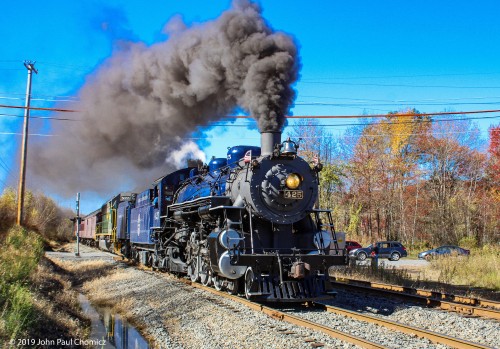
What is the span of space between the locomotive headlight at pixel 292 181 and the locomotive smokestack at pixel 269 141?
0.75 metres

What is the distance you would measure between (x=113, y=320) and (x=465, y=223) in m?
34.6

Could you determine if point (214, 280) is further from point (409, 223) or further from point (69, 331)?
point (409, 223)

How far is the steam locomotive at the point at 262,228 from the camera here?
893cm

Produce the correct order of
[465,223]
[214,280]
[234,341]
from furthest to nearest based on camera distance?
1. [465,223]
2. [214,280]
3. [234,341]

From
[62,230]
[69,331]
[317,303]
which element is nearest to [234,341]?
[69,331]

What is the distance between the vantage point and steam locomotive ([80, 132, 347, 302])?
29.3 feet

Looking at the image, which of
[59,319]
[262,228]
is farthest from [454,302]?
[59,319]

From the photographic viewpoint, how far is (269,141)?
34.1 feet

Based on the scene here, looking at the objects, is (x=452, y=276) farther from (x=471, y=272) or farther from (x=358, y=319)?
(x=358, y=319)

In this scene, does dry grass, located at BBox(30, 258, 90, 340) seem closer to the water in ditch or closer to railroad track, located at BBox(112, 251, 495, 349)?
the water in ditch

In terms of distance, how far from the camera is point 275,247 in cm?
997

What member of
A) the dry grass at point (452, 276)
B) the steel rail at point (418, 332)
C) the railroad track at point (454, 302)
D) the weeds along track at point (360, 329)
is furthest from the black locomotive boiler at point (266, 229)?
the dry grass at point (452, 276)

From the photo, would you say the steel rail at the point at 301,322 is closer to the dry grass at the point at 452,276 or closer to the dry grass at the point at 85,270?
the dry grass at the point at 452,276

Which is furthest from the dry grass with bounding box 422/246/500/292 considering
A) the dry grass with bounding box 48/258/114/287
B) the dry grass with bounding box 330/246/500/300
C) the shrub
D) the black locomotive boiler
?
the shrub
